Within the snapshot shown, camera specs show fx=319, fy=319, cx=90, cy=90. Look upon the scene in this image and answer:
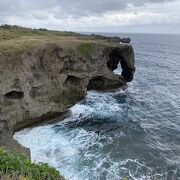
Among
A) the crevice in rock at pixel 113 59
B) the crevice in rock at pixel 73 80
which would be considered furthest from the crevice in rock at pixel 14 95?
the crevice in rock at pixel 113 59

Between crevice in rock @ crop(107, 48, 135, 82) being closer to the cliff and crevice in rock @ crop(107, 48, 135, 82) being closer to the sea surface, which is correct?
the cliff

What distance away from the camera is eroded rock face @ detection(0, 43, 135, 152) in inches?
1463

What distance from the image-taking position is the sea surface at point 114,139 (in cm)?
3061

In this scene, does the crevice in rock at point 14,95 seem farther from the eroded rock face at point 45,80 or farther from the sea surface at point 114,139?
the sea surface at point 114,139

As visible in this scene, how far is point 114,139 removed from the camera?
37750 millimetres

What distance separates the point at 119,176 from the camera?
29578 millimetres

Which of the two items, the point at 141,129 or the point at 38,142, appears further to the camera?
the point at 141,129

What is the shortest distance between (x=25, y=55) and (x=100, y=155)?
16.0 meters

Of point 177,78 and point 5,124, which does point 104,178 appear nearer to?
point 5,124

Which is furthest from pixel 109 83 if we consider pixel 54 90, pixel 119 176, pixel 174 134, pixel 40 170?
pixel 40 170

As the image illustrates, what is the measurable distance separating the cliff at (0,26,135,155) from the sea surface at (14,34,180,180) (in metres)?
1.92

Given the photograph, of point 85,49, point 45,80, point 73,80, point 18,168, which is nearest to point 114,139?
point 45,80

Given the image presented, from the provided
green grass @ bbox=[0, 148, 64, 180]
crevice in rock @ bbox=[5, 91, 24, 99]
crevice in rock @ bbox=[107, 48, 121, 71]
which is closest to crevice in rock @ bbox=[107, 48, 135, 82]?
crevice in rock @ bbox=[107, 48, 121, 71]

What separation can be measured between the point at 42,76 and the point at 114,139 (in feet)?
41.6
